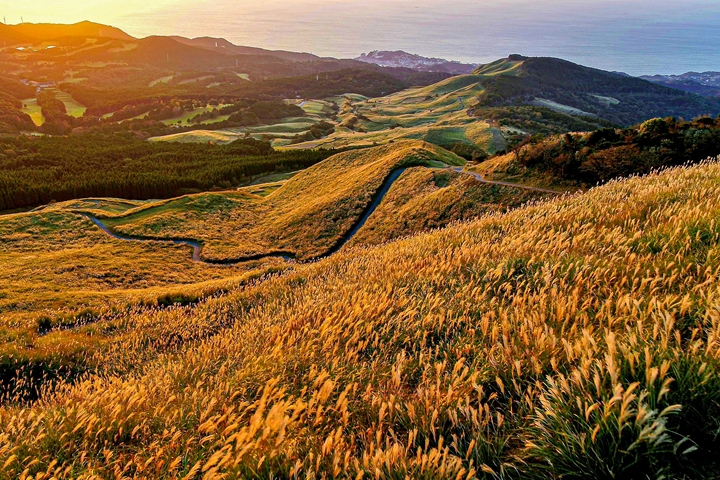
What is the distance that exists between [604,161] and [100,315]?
127 feet

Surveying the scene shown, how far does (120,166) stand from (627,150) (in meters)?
136

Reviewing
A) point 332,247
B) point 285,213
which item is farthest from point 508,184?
point 285,213

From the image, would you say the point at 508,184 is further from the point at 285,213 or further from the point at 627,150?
the point at 285,213

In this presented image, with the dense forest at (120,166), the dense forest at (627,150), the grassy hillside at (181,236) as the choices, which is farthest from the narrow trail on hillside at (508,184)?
the dense forest at (120,166)

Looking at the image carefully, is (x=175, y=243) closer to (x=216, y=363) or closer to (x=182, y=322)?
(x=182, y=322)

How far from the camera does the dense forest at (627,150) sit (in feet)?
100

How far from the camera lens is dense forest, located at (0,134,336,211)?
90062mm

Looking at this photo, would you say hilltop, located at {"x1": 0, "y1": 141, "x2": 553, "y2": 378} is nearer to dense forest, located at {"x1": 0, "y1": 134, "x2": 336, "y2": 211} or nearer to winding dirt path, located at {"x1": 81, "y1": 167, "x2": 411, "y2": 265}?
winding dirt path, located at {"x1": 81, "y1": 167, "x2": 411, "y2": 265}

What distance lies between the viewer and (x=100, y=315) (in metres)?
18.1

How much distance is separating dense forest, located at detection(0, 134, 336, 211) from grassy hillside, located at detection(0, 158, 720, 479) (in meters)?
98.2

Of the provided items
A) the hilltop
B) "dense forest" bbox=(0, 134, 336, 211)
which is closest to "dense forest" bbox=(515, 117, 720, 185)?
the hilltop

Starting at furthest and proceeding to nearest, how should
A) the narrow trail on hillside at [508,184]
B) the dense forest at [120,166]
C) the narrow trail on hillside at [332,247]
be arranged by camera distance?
the dense forest at [120,166] → the narrow trail on hillside at [332,247] → the narrow trail on hillside at [508,184]

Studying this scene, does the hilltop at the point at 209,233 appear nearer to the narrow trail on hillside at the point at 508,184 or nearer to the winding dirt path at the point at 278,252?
the winding dirt path at the point at 278,252

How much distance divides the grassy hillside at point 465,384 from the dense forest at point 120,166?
98.2 metres
